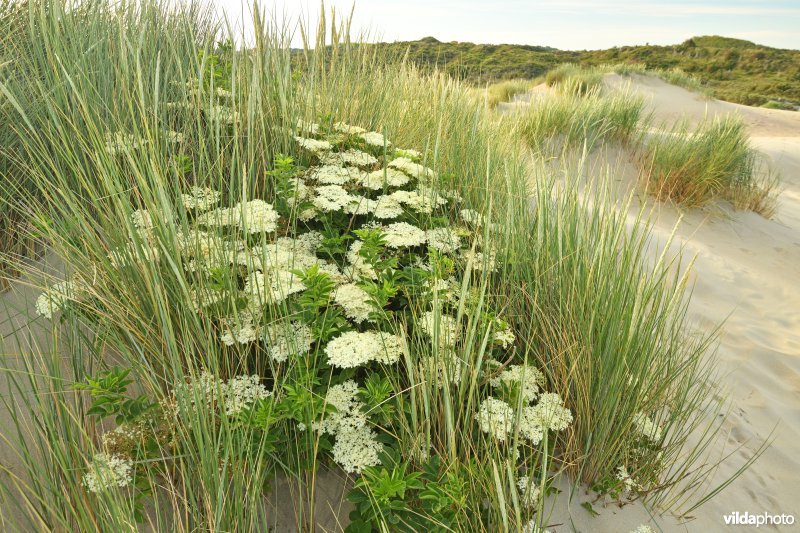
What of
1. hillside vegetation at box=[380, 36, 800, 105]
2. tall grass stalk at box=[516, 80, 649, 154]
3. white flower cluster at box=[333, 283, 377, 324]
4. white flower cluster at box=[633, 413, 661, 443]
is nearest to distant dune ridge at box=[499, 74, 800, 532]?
white flower cluster at box=[633, 413, 661, 443]

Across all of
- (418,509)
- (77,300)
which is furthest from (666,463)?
(77,300)

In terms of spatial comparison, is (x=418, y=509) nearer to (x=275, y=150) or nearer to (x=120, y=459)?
(x=120, y=459)

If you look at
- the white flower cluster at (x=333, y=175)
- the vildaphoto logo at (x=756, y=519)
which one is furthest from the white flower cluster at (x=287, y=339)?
the vildaphoto logo at (x=756, y=519)

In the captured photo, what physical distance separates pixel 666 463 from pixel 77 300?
7.55 feet

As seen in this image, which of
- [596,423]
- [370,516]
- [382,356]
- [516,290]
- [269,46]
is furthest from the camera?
[269,46]

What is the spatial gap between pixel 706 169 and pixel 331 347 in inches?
233

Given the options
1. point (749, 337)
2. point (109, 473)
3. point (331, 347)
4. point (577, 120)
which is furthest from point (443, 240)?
point (577, 120)

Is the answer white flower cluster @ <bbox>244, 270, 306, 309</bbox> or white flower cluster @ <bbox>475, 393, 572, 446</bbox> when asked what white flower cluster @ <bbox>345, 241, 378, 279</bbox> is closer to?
white flower cluster @ <bbox>244, 270, 306, 309</bbox>

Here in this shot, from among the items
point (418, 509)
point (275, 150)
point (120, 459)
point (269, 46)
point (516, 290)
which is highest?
point (269, 46)

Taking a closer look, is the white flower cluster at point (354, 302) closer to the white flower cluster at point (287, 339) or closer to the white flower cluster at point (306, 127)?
the white flower cluster at point (287, 339)

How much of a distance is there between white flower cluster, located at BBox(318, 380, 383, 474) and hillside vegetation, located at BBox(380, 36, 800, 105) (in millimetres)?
28249

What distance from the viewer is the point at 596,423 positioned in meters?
1.92

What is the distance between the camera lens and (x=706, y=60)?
35750 millimetres

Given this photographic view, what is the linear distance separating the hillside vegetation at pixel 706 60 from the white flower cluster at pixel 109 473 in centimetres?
2859
